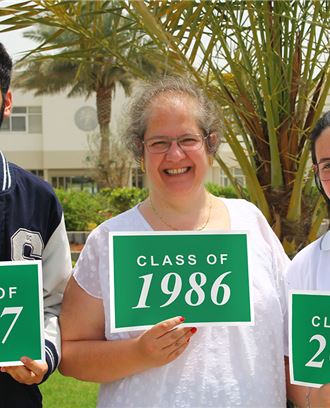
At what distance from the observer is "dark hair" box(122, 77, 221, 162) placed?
2.23 meters

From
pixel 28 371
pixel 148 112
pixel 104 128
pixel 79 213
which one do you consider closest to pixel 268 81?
pixel 148 112

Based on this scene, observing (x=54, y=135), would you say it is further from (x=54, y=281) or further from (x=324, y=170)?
(x=324, y=170)

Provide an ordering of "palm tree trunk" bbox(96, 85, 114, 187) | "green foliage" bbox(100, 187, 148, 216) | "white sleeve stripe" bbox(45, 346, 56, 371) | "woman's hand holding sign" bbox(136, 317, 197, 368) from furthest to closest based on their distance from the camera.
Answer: "palm tree trunk" bbox(96, 85, 114, 187) → "green foliage" bbox(100, 187, 148, 216) → "white sleeve stripe" bbox(45, 346, 56, 371) → "woman's hand holding sign" bbox(136, 317, 197, 368)

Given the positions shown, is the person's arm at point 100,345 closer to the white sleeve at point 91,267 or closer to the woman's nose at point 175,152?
the white sleeve at point 91,267

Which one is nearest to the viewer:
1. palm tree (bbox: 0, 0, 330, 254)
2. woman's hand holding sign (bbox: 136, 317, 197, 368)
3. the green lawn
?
woman's hand holding sign (bbox: 136, 317, 197, 368)

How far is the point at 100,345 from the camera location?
6.84 ft

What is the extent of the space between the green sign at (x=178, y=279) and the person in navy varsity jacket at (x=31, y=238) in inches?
9.4

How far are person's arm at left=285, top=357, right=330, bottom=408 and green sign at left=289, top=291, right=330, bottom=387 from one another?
35mm

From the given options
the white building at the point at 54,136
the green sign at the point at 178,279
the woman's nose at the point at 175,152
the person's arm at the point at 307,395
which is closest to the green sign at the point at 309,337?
the person's arm at the point at 307,395

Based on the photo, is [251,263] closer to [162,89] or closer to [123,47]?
[162,89]

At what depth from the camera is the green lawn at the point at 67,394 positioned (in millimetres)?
4914

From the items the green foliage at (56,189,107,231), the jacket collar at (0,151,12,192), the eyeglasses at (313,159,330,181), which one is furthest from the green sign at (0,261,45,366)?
the green foliage at (56,189,107,231)

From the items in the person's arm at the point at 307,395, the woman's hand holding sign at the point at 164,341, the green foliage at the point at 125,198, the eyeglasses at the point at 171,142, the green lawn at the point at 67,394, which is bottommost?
the green lawn at the point at 67,394

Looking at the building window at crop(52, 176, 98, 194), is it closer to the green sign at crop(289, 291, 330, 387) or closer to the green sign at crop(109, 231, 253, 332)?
the green sign at crop(109, 231, 253, 332)
